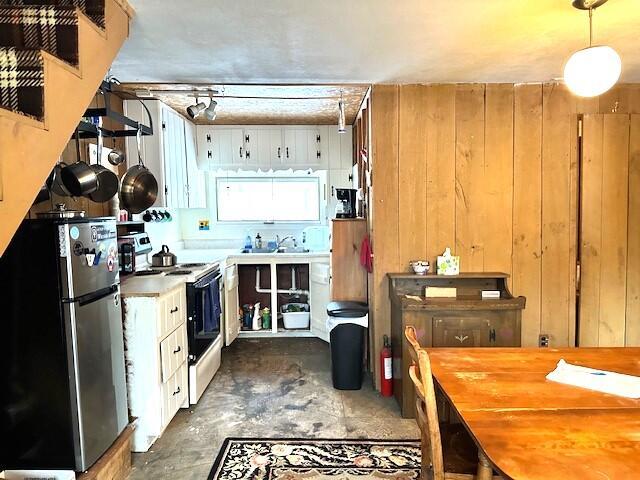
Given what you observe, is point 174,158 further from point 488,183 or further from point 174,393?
point 488,183

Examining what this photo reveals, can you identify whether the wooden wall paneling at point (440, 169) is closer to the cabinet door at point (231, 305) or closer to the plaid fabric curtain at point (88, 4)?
the cabinet door at point (231, 305)

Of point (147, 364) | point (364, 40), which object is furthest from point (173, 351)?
point (364, 40)

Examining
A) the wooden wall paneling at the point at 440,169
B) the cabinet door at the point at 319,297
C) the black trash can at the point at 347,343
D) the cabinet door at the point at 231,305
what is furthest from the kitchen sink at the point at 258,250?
the wooden wall paneling at the point at 440,169

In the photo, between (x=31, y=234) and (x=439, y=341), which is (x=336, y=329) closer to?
(x=439, y=341)

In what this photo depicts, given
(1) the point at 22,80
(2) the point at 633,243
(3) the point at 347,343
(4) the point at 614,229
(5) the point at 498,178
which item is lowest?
(3) the point at 347,343

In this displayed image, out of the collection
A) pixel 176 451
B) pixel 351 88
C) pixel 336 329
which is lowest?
pixel 176 451

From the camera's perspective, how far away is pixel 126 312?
2.47 metres

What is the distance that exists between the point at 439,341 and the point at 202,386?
1784 mm

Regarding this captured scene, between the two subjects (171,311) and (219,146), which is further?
(219,146)

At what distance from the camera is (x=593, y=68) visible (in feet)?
5.74

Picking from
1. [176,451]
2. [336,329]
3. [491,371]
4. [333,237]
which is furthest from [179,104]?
[491,371]

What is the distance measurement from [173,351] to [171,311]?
0.26 metres

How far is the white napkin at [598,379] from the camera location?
1.52 metres

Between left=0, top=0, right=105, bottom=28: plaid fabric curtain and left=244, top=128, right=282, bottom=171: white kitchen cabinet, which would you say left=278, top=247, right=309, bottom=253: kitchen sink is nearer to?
left=244, top=128, right=282, bottom=171: white kitchen cabinet
